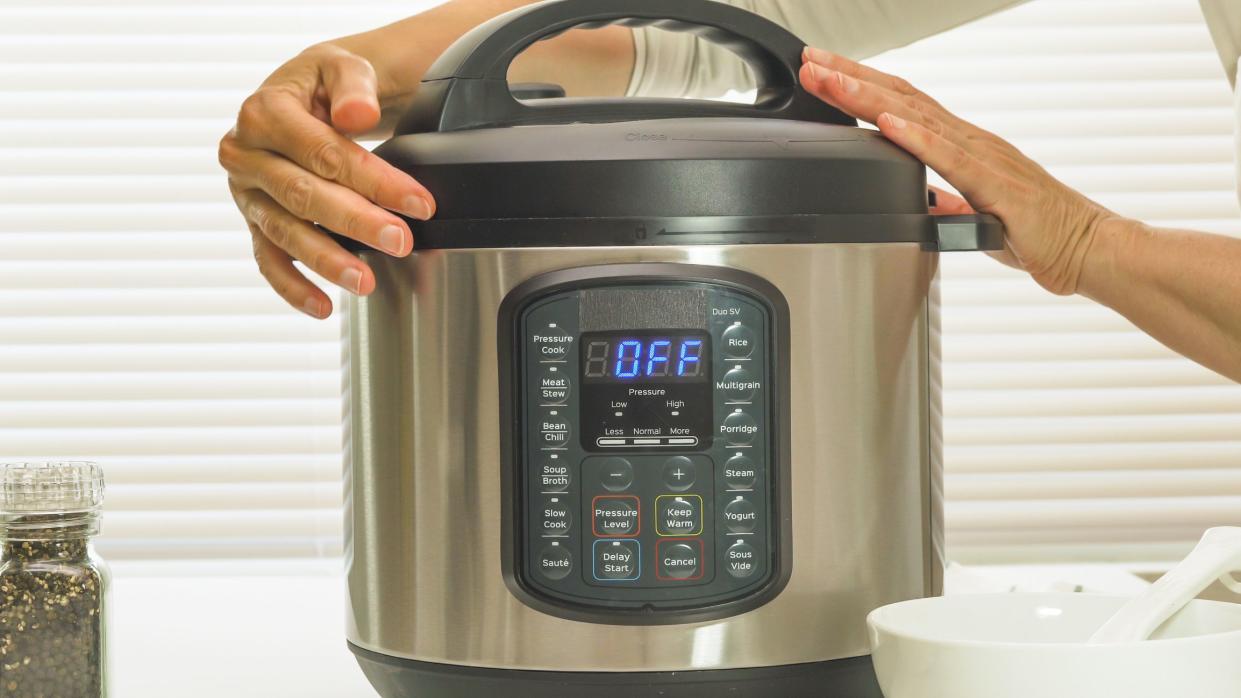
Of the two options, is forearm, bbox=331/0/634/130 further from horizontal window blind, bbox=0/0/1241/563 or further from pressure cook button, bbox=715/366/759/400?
horizontal window blind, bbox=0/0/1241/563

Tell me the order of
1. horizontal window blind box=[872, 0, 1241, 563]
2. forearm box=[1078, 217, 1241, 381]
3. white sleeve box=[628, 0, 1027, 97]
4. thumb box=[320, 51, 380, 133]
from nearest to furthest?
1. thumb box=[320, 51, 380, 133]
2. forearm box=[1078, 217, 1241, 381]
3. white sleeve box=[628, 0, 1027, 97]
4. horizontal window blind box=[872, 0, 1241, 563]

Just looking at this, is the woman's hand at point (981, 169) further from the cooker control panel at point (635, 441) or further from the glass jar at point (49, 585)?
the glass jar at point (49, 585)

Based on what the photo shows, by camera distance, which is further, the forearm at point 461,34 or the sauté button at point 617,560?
the forearm at point 461,34

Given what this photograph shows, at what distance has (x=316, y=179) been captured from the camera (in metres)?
0.71

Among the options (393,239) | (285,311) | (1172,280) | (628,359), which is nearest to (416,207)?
(393,239)

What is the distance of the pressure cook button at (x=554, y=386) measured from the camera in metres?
0.65

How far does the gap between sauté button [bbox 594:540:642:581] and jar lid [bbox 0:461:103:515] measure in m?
0.27

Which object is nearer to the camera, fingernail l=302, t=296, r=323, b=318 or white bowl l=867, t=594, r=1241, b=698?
white bowl l=867, t=594, r=1241, b=698

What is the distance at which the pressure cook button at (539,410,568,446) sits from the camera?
646 mm

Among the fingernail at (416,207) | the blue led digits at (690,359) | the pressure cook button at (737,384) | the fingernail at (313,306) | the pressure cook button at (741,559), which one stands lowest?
the pressure cook button at (741,559)

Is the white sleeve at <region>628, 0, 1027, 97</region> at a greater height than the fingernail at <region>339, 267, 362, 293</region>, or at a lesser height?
greater

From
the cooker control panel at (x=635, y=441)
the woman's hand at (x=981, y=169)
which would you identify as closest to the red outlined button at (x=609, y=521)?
the cooker control panel at (x=635, y=441)

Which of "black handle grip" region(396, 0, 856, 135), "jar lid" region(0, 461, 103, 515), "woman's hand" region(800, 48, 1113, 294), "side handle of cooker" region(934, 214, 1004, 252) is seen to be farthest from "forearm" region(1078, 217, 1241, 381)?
"jar lid" region(0, 461, 103, 515)

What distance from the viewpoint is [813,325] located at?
655 mm
